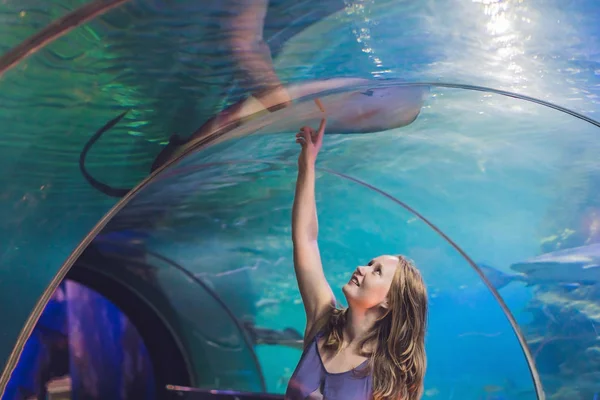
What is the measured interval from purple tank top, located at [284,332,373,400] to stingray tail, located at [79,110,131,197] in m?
2.00

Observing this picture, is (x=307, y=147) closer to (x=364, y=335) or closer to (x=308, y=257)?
(x=308, y=257)

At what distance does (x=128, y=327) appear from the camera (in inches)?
347

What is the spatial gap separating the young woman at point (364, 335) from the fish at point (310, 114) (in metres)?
1.33

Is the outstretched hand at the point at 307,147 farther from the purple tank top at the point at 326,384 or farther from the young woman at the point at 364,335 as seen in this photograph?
the purple tank top at the point at 326,384

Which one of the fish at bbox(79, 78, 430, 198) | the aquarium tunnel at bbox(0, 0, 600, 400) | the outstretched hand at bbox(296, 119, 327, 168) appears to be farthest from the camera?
the fish at bbox(79, 78, 430, 198)

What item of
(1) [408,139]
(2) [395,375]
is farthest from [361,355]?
(1) [408,139]

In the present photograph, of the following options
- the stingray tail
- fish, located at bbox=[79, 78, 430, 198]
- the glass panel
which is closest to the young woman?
fish, located at bbox=[79, 78, 430, 198]

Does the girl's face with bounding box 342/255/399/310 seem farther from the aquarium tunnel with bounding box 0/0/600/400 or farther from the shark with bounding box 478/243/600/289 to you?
the shark with bounding box 478/243/600/289

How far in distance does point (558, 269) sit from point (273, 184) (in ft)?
10.9

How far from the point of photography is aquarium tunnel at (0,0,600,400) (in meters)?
3.89

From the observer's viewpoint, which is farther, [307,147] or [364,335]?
[307,147]

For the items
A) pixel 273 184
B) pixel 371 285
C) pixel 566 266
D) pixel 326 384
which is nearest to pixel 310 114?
pixel 273 184

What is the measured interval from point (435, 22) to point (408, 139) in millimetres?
2994

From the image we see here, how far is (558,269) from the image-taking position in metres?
7.47
